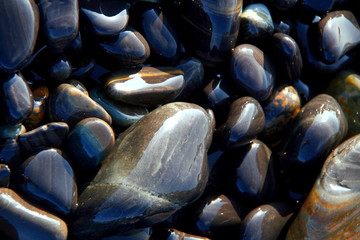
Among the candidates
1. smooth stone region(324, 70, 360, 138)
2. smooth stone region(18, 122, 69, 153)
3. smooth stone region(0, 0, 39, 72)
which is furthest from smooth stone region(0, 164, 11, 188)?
smooth stone region(324, 70, 360, 138)

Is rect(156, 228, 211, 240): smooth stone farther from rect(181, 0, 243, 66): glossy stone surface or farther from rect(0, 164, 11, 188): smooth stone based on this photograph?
rect(181, 0, 243, 66): glossy stone surface

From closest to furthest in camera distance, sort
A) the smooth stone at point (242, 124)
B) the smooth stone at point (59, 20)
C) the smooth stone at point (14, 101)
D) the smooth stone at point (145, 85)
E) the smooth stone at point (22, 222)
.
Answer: the smooth stone at point (22, 222)
the smooth stone at point (14, 101)
the smooth stone at point (59, 20)
the smooth stone at point (145, 85)
the smooth stone at point (242, 124)

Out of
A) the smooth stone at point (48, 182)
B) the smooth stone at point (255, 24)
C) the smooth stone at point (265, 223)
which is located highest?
the smooth stone at point (255, 24)

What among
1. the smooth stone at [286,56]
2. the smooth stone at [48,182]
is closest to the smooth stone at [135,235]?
the smooth stone at [48,182]

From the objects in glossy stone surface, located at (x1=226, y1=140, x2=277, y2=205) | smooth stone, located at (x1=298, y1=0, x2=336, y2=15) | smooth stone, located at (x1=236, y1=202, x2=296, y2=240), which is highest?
smooth stone, located at (x1=298, y1=0, x2=336, y2=15)

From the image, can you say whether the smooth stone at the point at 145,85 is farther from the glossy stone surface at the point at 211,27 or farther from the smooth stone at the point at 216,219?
the smooth stone at the point at 216,219

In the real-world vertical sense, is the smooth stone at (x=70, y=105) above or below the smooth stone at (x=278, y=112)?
above

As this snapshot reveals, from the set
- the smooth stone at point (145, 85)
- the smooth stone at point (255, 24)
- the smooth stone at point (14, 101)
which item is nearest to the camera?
the smooth stone at point (14, 101)
